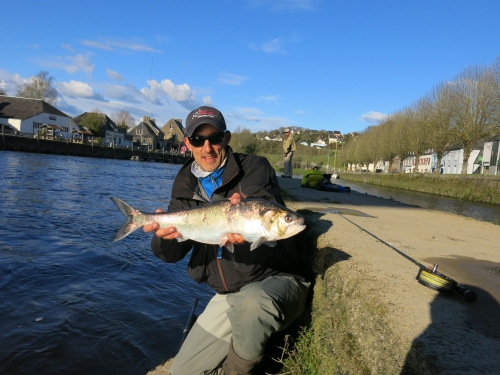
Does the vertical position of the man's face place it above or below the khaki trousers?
above

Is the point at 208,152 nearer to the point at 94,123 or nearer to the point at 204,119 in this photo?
the point at 204,119

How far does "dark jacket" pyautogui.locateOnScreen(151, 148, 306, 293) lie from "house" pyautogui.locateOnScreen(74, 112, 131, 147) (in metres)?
94.5

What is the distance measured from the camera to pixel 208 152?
11.8 feet

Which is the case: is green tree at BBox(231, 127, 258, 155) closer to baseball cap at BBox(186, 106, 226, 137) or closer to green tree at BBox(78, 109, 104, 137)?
green tree at BBox(78, 109, 104, 137)

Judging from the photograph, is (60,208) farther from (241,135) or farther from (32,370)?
(241,135)

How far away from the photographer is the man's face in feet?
11.8

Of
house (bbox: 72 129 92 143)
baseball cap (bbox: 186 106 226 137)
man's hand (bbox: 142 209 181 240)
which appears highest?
house (bbox: 72 129 92 143)

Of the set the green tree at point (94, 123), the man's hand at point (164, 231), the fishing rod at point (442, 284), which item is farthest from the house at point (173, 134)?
A: the fishing rod at point (442, 284)

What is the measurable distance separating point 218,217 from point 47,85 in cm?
10745

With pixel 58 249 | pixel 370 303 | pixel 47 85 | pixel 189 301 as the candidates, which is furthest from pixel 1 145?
pixel 370 303

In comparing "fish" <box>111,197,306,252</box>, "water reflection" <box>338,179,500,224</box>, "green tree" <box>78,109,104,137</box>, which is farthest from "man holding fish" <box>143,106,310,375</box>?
"green tree" <box>78,109,104,137</box>

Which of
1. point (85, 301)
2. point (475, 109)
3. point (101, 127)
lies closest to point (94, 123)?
point (101, 127)

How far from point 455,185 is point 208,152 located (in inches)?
1389

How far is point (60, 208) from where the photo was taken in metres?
11.8
